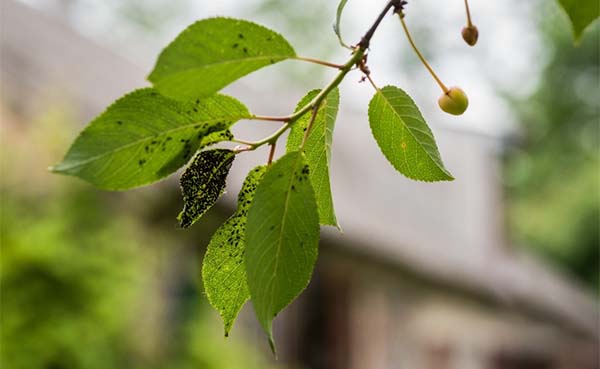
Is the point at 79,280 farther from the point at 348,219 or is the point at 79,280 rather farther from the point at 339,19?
the point at 339,19

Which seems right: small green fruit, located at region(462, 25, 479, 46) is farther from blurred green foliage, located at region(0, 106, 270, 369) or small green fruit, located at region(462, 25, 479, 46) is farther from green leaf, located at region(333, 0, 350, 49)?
blurred green foliage, located at region(0, 106, 270, 369)

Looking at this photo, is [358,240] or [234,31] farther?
[358,240]

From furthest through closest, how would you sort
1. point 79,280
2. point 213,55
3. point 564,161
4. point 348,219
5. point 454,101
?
point 564,161 < point 348,219 < point 79,280 < point 454,101 < point 213,55

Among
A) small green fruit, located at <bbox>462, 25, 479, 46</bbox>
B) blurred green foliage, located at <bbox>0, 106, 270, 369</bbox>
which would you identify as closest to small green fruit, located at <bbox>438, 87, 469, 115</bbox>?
small green fruit, located at <bbox>462, 25, 479, 46</bbox>

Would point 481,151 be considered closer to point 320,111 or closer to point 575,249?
point 575,249

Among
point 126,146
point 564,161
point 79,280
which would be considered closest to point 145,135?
point 126,146

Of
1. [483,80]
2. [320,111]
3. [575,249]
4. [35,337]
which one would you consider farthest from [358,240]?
[483,80]
